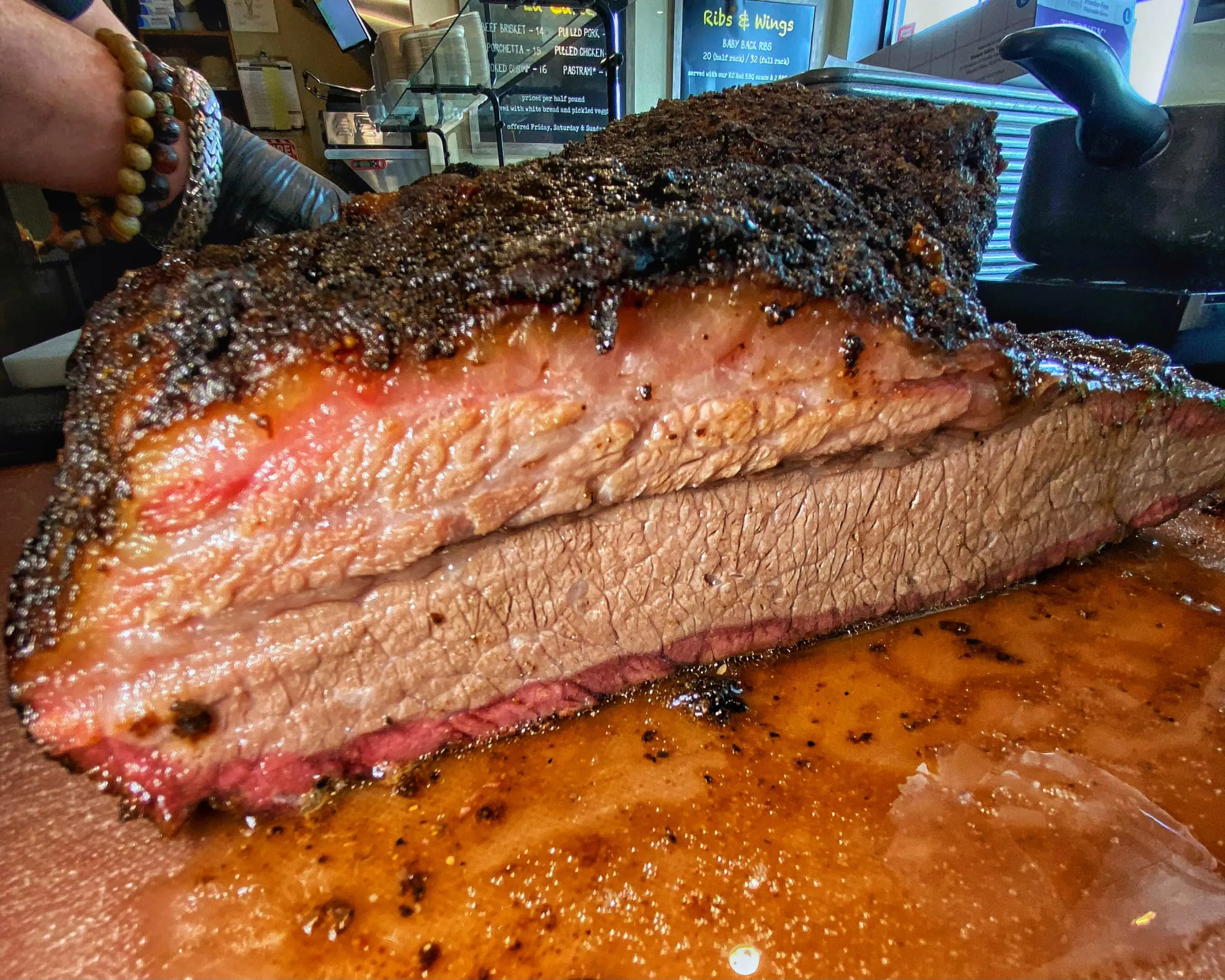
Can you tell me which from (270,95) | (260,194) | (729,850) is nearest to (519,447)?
(729,850)

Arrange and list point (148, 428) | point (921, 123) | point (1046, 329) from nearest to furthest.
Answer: point (148, 428) → point (921, 123) → point (1046, 329)

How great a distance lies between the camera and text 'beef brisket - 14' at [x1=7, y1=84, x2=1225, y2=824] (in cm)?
108

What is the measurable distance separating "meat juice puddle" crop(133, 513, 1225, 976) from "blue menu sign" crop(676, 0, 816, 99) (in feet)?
16.7

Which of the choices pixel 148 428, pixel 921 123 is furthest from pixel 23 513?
pixel 921 123

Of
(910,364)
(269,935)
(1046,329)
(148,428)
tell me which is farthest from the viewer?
(1046,329)

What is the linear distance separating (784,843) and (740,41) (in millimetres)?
5799

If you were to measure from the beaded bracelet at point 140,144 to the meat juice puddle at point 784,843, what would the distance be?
71.4 inches

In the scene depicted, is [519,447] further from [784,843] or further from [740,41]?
[740,41]

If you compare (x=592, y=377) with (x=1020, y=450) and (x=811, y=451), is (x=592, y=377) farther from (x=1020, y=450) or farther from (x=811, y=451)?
(x=1020, y=450)

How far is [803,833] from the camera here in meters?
1.10

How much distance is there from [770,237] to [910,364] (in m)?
0.42

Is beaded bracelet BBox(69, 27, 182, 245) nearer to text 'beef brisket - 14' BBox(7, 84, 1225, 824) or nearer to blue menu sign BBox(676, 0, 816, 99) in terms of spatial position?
text 'beef brisket - 14' BBox(7, 84, 1225, 824)

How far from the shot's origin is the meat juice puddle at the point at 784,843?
0.94 m

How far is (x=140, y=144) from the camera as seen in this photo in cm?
191
